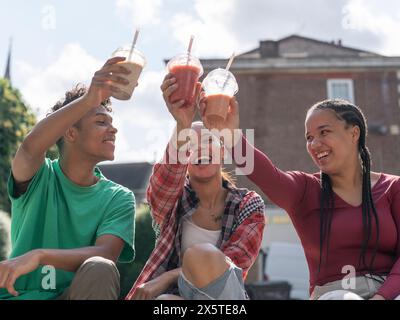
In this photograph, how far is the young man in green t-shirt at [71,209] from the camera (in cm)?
227

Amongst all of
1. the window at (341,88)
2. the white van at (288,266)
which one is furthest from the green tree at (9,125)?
the window at (341,88)

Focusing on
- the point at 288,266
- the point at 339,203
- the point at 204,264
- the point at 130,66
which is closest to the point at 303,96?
the point at 288,266

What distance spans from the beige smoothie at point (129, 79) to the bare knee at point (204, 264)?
863 millimetres

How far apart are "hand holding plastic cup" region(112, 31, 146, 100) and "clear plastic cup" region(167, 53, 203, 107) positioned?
0.50 feet

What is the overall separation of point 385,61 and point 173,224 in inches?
701

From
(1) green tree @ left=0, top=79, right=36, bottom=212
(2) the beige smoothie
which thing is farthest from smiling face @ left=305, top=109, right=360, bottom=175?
(1) green tree @ left=0, top=79, right=36, bottom=212

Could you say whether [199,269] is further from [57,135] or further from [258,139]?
[258,139]

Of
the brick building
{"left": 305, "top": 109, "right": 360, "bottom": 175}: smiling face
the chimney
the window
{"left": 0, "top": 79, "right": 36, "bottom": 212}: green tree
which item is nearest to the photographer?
{"left": 305, "top": 109, "right": 360, "bottom": 175}: smiling face

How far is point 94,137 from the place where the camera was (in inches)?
114

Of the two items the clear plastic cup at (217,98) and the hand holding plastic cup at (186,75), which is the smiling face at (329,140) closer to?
the clear plastic cup at (217,98)

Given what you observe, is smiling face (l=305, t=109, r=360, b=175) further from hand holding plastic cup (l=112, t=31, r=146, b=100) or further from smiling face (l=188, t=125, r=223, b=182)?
hand holding plastic cup (l=112, t=31, r=146, b=100)

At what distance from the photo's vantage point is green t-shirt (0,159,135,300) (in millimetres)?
2658

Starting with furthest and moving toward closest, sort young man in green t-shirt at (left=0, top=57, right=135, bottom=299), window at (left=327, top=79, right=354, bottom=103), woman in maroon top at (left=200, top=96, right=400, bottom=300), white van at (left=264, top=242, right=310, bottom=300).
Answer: window at (left=327, top=79, right=354, bottom=103)
white van at (left=264, top=242, right=310, bottom=300)
woman in maroon top at (left=200, top=96, right=400, bottom=300)
young man in green t-shirt at (left=0, top=57, right=135, bottom=299)
